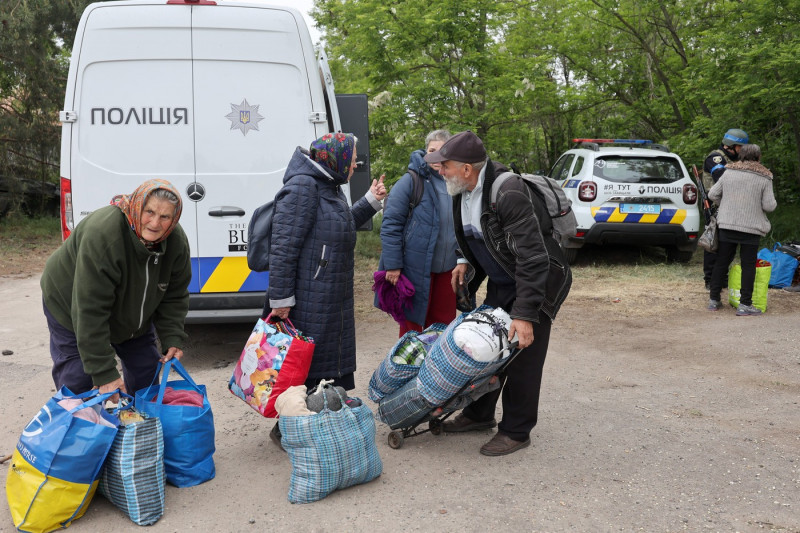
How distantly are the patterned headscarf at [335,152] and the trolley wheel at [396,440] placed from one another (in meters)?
1.43

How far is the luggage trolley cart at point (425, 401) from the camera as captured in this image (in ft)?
12.4

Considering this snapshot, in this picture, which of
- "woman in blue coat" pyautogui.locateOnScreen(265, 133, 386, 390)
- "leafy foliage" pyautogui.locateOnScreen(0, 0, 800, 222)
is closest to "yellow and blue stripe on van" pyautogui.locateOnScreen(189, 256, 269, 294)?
"woman in blue coat" pyautogui.locateOnScreen(265, 133, 386, 390)

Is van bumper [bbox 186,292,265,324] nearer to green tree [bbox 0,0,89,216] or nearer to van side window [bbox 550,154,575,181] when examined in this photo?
van side window [bbox 550,154,575,181]

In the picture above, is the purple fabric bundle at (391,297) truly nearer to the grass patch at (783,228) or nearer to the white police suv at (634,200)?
the white police suv at (634,200)

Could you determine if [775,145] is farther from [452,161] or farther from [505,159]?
[452,161]

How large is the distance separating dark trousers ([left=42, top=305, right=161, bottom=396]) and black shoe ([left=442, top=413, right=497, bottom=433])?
1.65 metres

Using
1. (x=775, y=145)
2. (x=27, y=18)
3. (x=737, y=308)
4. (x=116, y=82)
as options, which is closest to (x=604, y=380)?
(x=737, y=308)

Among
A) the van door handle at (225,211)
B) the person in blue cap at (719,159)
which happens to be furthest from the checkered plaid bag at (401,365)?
the person in blue cap at (719,159)

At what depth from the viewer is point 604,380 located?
5504 mm

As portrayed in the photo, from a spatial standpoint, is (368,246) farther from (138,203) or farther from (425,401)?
(138,203)

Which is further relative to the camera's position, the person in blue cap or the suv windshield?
the suv windshield

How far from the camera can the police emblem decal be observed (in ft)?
17.9

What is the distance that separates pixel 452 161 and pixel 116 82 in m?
2.86

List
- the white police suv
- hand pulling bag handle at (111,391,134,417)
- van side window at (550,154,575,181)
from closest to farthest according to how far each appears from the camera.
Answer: hand pulling bag handle at (111,391,134,417), the white police suv, van side window at (550,154,575,181)
